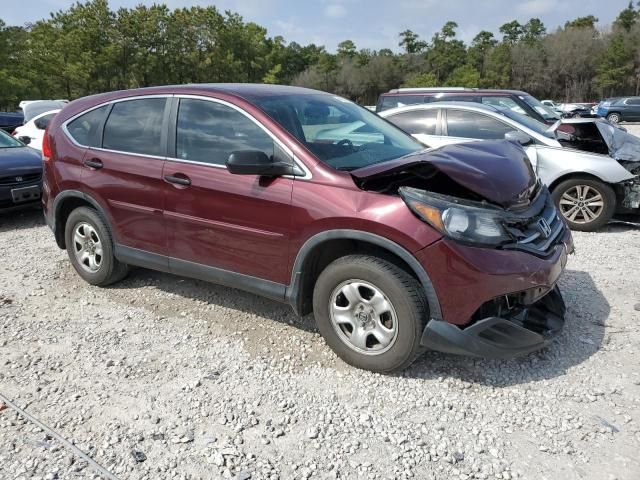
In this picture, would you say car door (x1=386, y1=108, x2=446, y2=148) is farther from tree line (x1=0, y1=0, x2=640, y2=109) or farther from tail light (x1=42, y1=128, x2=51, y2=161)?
tree line (x1=0, y1=0, x2=640, y2=109)

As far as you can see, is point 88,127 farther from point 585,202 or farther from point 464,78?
point 464,78

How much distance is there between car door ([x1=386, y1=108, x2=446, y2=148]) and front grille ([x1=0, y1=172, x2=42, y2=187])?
5200mm

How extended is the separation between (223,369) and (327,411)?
2.74 feet

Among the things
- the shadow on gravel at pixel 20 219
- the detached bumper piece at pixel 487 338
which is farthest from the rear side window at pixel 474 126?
the shadow on gravel at pixel 20 219

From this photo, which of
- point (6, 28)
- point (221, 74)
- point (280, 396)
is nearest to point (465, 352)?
point (280, 396)

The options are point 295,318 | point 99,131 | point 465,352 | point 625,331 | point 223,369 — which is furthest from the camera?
point 99,131

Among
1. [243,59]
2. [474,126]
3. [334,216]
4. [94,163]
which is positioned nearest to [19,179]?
[94,163]

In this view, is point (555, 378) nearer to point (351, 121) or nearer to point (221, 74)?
point (351, 121)

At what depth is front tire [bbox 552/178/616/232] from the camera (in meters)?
6.09

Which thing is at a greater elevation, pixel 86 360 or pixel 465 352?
pixel 465 352

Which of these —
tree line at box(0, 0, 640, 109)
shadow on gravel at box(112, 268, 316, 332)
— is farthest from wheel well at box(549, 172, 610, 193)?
tree line at box(0, 0, 640, 109)

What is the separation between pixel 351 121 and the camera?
4.06 meters

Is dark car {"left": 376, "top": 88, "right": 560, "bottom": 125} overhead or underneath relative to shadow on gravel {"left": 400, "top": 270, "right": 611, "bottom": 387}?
overhead

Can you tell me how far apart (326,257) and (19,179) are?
18.8 feet
